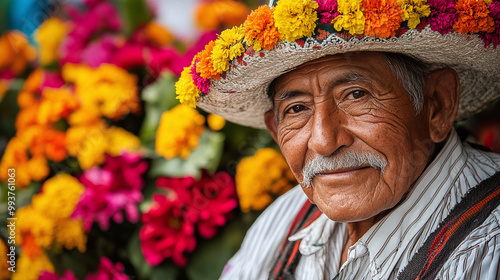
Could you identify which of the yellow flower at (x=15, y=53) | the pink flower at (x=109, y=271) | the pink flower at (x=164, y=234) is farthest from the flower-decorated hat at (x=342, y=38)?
the yellow flower at (x=15, y=53)

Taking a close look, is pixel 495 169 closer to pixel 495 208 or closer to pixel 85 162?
pixel 495 208

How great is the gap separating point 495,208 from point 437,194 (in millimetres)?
199

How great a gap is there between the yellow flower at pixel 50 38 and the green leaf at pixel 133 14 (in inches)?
27.6

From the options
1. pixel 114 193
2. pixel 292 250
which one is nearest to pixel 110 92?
pixel 114 193

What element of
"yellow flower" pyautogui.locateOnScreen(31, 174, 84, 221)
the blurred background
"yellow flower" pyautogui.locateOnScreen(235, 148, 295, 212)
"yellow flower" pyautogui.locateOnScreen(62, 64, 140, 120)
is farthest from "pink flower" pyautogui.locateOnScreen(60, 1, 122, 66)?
"yellow flower" pyautogui.locateOnScreen(235, 148, 295, 212)

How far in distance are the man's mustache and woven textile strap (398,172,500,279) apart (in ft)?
0.92

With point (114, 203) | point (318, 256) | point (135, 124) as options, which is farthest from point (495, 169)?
point (135, 124)

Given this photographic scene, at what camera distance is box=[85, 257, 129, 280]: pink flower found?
288 cm

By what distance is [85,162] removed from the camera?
3.10 m

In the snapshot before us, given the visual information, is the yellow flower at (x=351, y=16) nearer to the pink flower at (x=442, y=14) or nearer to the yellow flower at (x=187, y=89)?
the pink flower at (x=442, y=14)

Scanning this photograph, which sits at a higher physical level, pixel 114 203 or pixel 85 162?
pixel 85 162

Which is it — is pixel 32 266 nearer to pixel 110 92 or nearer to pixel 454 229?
pixel 110 92

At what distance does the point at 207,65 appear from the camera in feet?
5.67

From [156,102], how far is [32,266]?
52.4 inches
